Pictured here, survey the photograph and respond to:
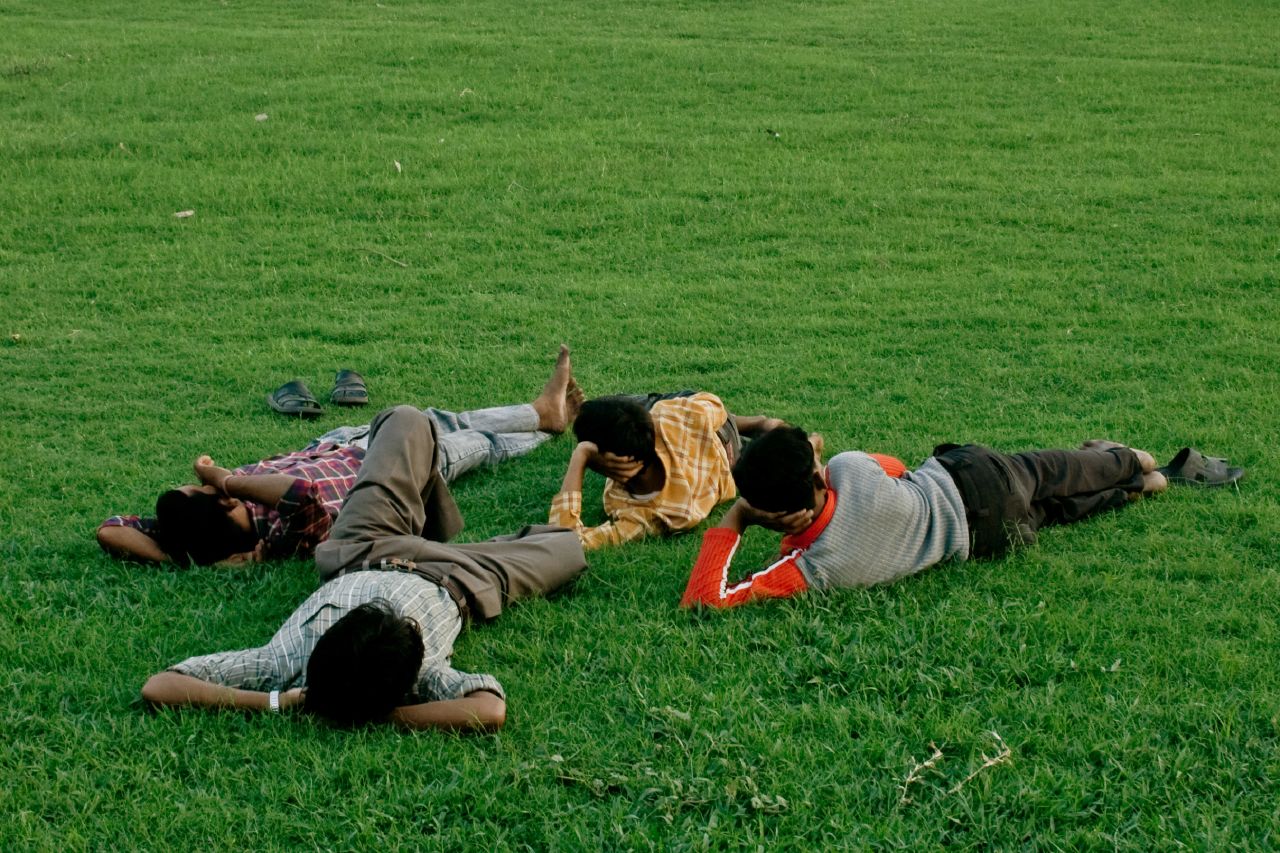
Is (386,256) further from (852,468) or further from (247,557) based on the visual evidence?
(852,468)

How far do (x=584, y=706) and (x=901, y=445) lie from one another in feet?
9.09

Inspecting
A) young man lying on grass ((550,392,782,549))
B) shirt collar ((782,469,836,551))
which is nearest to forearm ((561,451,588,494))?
young man lying on grass ((550,392,782,549))

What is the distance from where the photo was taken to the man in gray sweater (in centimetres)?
465

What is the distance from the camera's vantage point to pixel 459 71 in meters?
13.6

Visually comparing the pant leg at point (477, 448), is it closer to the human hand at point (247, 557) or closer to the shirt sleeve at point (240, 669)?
the human hand at point (247, 557)

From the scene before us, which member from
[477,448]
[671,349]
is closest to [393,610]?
[477,448]

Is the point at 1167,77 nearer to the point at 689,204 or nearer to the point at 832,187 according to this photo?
the point at 832,187

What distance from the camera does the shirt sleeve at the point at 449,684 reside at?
158 inches

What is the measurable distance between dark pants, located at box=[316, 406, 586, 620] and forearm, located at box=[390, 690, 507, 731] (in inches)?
25.4

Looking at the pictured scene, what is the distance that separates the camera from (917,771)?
3621 millimetres

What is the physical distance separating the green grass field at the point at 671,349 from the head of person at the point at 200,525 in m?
0.15

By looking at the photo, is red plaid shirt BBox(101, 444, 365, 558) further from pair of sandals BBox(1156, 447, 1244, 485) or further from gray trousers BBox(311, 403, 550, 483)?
pair of sandals BBox(1156, 447, 1244, 485)

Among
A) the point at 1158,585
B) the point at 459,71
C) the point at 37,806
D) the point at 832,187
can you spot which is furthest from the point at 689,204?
the point at 37,806

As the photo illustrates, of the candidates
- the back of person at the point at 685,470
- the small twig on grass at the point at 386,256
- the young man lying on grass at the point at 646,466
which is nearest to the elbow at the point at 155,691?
the young man lying on grass at the point at 646,466
